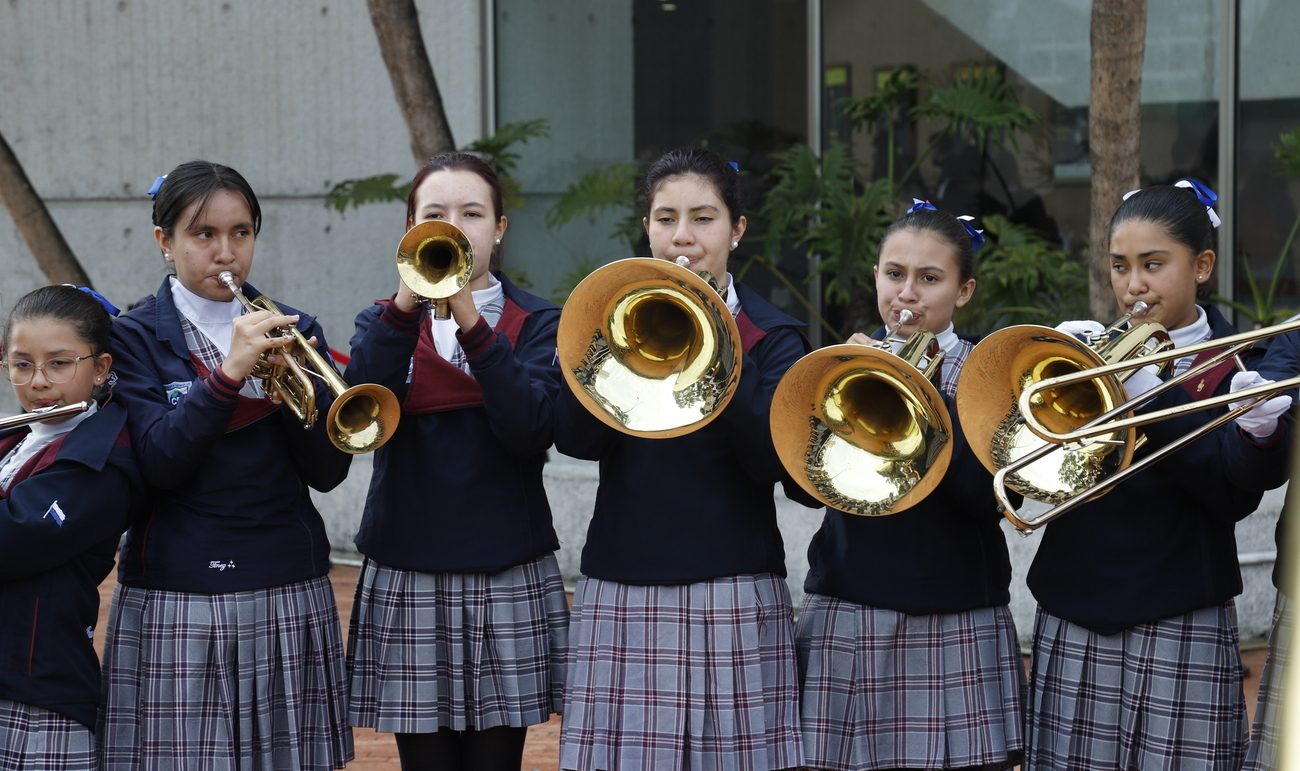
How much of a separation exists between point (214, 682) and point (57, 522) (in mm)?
468

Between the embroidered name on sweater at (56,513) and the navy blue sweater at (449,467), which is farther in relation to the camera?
the navy blue sweater at (449,467)

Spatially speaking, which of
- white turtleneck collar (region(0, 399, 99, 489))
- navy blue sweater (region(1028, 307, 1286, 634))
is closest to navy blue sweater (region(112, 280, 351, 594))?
white turtleneck collar (region(0, 399, 99, 489))

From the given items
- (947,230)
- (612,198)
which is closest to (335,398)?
(947,230)

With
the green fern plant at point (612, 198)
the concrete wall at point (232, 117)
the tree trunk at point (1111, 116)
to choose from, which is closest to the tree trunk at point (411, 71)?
the green fern plant at point (612, 198)

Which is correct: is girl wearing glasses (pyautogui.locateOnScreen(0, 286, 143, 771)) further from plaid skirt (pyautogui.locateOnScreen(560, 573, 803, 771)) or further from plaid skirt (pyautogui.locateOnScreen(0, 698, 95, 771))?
plaid skirt (pyautogui.locateOnScreen(560, 573, 803, 771))

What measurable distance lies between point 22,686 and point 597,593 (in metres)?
1.17

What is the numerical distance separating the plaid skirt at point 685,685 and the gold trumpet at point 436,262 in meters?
0.71

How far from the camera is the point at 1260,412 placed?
2469 mm

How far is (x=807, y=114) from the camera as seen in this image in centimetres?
768

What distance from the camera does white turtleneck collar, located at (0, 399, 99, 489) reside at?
9.00 feet

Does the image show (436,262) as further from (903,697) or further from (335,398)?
(903,697)

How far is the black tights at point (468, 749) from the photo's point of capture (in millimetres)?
2891

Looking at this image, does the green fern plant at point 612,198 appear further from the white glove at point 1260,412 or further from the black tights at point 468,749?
the white glove at point 1260,412

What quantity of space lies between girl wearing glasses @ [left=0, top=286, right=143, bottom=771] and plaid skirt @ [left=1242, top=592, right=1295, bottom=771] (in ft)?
7.71
